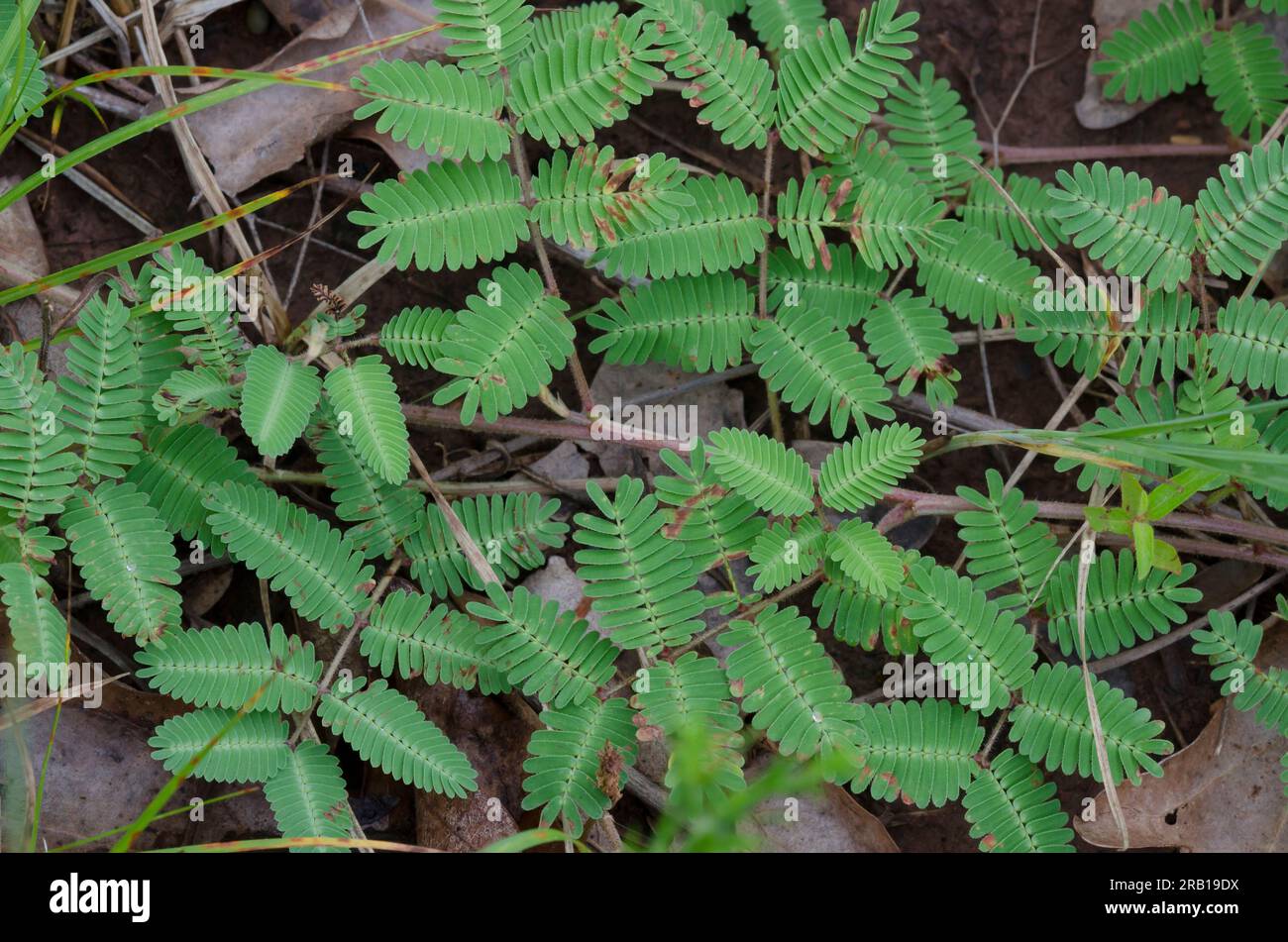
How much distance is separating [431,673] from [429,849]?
519mm

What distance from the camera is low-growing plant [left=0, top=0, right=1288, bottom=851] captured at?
3375 mm

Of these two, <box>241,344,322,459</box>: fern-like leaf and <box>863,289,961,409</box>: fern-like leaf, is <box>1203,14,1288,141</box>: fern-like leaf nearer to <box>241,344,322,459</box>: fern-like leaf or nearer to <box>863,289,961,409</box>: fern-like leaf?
<box>863,289,961,409</box>: fern-like leaf

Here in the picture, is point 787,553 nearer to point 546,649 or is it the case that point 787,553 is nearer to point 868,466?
point 868,466

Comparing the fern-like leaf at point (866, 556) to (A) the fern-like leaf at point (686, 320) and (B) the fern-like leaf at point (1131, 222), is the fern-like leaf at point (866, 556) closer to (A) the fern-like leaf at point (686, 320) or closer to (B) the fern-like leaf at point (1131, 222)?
(A) the fern-like leaf at point (686, 320)

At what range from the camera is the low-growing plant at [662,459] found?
3375mm

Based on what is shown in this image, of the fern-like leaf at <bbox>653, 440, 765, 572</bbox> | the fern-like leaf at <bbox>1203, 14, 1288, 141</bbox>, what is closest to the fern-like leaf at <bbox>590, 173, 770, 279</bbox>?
the fern-like leaf at <bbox>653, 440, 765, 572</bbox>

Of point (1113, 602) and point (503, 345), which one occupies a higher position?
point (503, 345)

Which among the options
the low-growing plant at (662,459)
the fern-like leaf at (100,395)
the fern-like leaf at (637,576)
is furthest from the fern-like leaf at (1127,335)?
the fern-like leaf at (100,395)

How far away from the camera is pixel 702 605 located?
11.3 ft

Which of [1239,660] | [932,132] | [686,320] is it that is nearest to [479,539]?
[686,320]

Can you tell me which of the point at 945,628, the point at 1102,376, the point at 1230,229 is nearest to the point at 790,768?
the point at 945,628

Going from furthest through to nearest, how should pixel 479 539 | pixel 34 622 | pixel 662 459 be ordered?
pixel 479 539 < pixel 662 459 < pixel 34 622

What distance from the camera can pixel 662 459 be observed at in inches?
142
